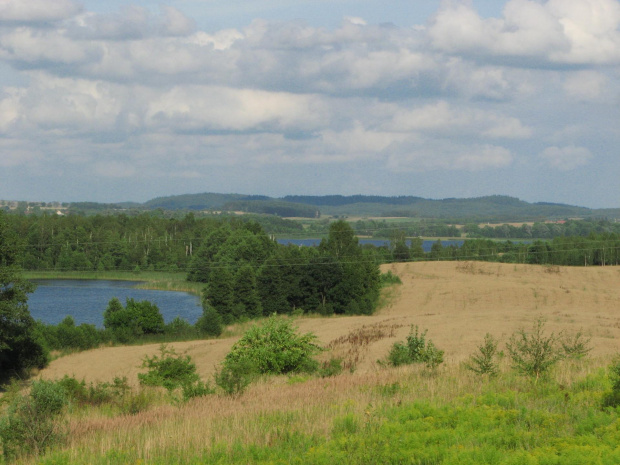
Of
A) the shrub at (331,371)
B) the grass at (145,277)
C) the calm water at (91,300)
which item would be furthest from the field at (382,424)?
the grass at (145,277)

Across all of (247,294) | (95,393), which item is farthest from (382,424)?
(247,294)

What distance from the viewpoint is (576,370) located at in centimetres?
1536

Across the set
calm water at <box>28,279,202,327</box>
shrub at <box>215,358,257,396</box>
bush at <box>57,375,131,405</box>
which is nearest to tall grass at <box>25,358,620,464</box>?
shrub at <box>215,358,257,396</box>

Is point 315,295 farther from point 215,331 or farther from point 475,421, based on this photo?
point 475,421

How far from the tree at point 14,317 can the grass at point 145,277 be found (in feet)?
194

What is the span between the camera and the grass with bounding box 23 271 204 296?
4178 inches

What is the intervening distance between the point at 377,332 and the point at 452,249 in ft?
260

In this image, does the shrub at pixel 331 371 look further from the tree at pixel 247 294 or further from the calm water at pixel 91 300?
the tree at pixel 247 294

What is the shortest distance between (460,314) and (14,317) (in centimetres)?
A: 2897

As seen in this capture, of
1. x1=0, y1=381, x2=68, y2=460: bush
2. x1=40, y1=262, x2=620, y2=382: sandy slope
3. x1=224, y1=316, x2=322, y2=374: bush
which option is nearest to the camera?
x1=0, y1=381, x2=68, y2=460: bush

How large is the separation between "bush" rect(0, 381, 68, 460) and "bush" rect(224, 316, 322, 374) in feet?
41.4

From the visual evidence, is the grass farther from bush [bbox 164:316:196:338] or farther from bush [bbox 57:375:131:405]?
bush [bbox 57:375:131:405]

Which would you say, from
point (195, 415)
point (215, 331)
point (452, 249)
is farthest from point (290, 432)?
point (452, 249)

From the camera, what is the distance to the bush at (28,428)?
33.6ft
